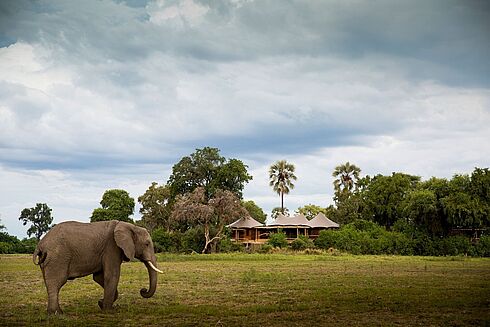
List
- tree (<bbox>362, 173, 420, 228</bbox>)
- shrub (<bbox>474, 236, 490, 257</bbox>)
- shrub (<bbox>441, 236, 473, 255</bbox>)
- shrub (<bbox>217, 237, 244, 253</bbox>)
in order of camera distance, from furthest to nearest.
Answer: tree (<bbox>362, 173, 420, 228</bbox>) → shrub (<bbox>217, 237, 244, 253</bbox>) → shrub (<bbox>441, 236, 473, 255</bbox>) → shrub (<bbox>474, 236, 490, 257</bbox>)

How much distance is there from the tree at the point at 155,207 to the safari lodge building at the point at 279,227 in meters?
12.7

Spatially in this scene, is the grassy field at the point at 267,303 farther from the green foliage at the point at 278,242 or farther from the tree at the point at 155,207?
the tree at the point at 155,207

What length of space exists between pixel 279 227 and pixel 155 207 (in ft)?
73.7

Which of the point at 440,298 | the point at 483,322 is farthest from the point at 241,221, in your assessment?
the point at 483,322

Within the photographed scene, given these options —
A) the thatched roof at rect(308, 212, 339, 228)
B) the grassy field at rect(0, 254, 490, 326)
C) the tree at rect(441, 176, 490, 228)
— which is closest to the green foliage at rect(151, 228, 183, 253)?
the thatched roof at rect(308, 212, 339, 228)

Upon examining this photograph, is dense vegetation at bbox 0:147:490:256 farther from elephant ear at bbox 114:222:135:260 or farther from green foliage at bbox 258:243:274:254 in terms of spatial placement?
elephant ear at bbox 114:222:135:260

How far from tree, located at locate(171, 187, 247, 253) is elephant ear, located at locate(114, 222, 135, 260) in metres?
50.0

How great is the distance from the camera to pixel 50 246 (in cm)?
1506

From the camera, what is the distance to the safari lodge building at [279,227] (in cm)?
7931

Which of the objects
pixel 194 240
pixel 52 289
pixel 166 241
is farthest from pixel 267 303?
pixel 194 240

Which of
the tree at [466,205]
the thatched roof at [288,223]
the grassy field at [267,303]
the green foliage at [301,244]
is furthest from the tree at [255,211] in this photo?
the grassy field at [267,303]

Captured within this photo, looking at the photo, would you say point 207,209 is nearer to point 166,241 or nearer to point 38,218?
point 166,241

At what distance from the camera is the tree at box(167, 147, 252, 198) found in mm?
76250

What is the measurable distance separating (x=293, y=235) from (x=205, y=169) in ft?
61.9
